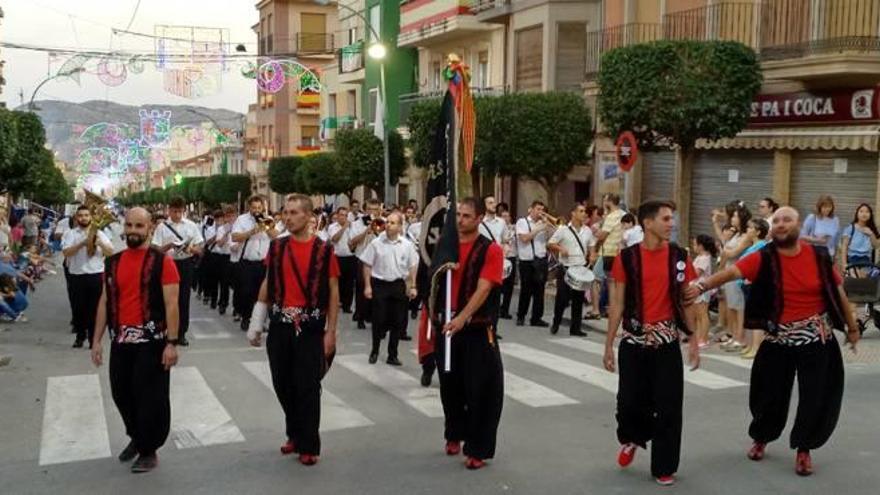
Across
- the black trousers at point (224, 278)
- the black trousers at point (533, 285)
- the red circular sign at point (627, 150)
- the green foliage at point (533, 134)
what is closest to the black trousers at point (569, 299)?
the black trousers at point (533, 285)

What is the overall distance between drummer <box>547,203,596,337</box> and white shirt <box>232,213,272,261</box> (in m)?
3.94

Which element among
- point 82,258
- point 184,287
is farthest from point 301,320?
point 82,258

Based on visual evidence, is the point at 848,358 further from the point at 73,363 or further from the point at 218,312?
the point at 218,312

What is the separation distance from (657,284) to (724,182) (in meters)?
16.2

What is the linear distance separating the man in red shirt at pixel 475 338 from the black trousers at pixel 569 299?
7.35m

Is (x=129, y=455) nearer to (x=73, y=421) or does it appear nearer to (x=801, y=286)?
(x=73, y=421)

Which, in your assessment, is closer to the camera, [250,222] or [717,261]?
[717,261]

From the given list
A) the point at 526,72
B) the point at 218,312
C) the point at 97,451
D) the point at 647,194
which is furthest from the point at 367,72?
the point at 97,451

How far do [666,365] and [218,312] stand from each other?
40.7ft

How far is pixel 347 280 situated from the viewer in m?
16.9

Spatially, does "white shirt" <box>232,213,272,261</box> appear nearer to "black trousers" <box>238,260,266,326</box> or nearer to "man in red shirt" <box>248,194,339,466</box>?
"black trousers" <box>238,260,266,326</box>

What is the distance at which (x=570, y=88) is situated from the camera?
27.7 m

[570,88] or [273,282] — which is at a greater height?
[570,88]

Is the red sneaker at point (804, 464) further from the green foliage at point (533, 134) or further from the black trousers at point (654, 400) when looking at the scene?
the green foliage at point (533, 134)
